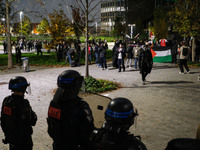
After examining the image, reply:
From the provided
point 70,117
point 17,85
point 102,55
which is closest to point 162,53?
point 102,55

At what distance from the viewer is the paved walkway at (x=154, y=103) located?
5410 mm

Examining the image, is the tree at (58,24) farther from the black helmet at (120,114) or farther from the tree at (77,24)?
the black helmet at (120,114)

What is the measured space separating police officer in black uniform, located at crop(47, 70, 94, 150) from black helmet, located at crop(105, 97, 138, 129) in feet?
1.08

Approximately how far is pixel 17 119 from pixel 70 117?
119cm

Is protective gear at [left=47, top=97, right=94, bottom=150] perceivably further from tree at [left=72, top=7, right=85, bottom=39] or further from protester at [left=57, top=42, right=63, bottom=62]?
protester at [left=57, top=42, right=63, bottom=62]

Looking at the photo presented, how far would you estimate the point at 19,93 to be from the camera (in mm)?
3242

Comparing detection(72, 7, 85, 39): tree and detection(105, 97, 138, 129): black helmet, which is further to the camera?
detection(72, 7, 85, 39): tree

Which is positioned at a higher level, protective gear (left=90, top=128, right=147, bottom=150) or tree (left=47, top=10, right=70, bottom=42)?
tree (left=47, top=10, right=70, bottom=42)

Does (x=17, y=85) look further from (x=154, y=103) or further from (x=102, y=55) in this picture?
(x=102, y=55)

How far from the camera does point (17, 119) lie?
3.12 metres

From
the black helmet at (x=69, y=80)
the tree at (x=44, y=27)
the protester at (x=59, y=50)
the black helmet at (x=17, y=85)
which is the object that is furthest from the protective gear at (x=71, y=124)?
the protester at (x=59, y=50)

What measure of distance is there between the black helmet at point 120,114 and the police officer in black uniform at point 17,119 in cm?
157

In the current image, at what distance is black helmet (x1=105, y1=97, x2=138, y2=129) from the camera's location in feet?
6.47

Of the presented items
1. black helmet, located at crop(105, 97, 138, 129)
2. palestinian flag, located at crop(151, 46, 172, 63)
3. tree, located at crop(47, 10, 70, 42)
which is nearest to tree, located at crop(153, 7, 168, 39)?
palestinian flag, located at crop(151, 46, 172, 63)
